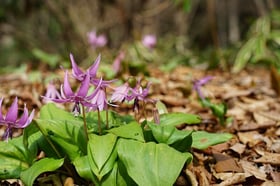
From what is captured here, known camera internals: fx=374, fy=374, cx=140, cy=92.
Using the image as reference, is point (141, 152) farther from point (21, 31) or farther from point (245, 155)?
point (21, 31)

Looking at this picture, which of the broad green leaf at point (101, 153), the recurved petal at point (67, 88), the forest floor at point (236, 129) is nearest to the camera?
the recurved petal at point (67, 88)

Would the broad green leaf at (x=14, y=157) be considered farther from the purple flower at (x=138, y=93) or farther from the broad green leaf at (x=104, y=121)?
the purple flower at (x=138, y=93)

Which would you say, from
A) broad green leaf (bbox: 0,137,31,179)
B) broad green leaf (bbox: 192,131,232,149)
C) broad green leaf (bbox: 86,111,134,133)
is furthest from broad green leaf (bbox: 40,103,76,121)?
broad green leaf (bbox: 192,131,232,149)

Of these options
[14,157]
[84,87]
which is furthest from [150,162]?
[14,157]

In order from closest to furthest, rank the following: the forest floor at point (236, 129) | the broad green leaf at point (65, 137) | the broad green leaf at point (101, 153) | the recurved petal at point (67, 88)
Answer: the recurved petal at point (67, 88) → the broad green leaf at point (101, 153) → the broad green leaf at point (65, 137) → the forest floor at point (236, 129)

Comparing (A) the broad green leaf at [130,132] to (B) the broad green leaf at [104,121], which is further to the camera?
(B) the broad green leaf at [104,121]

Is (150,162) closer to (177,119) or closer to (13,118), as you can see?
(177,119)

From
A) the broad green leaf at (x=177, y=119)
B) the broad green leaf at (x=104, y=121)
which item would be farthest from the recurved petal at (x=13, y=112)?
the broad green leaf at (x=177, y=119)
